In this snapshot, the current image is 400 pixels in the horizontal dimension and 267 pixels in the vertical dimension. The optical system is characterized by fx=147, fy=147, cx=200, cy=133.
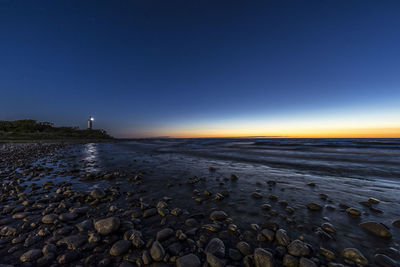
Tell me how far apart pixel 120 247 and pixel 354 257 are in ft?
12.0

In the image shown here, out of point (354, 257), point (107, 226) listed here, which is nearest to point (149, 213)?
point (107, 226)

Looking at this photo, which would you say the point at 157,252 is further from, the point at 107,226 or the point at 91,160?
the point at 91,160

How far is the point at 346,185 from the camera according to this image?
19.6 ft

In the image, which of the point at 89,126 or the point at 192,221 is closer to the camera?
the point at 192,221

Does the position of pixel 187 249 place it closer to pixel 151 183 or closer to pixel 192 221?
pixel 192 221

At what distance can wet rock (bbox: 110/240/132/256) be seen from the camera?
2336mm

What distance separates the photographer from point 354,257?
223 cm

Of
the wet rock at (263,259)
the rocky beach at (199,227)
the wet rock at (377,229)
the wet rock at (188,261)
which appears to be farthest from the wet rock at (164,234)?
the wet rock at (377,229)

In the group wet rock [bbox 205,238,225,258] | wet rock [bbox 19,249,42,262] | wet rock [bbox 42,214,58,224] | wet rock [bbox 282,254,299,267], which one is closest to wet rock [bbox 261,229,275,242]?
wet rock [bbox 282,254,299,267]

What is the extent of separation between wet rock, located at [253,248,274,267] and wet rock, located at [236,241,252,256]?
0.53ft

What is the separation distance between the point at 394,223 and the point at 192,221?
14.9 ft

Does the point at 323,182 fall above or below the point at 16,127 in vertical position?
below

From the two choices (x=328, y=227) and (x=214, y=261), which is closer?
(x=214, y=261)

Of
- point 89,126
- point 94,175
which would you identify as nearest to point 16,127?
point 89,126
